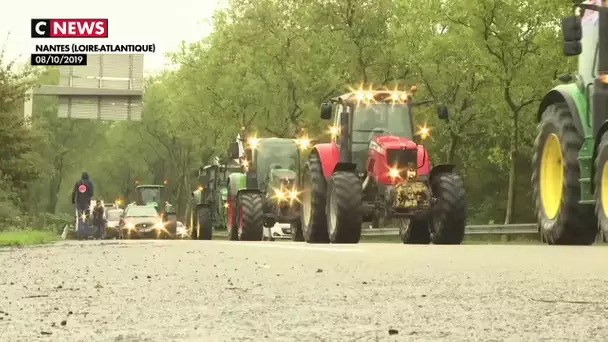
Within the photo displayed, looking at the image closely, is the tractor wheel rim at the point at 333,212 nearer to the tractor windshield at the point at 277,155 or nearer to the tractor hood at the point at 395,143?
the tractor hood at the point at 395,143

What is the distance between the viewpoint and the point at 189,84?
204ft

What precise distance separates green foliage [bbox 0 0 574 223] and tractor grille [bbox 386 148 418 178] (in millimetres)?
11242

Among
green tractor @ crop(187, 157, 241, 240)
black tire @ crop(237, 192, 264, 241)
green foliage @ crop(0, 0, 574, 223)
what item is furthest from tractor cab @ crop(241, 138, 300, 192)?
green foliage @ crop(0, 0, 574, 223)

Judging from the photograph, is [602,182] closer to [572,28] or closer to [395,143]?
[572,28]

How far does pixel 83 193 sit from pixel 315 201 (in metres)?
14.1

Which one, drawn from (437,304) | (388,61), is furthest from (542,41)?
(437,304)

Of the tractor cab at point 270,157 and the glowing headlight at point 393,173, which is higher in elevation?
the tractor cab at point 270,157

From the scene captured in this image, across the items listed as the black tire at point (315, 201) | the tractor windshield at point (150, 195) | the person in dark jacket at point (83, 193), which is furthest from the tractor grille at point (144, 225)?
the black tire at point (315, 201)

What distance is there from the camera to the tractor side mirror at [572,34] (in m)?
14.1

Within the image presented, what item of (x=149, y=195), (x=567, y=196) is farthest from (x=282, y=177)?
(x=149, y=195)

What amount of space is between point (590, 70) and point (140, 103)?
44652mm

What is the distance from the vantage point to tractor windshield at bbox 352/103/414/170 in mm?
20875

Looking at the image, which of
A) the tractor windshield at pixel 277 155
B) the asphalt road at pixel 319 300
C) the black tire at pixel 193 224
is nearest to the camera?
the asphalt road at pixel 319 300

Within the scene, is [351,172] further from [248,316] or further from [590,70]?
[248,316]
